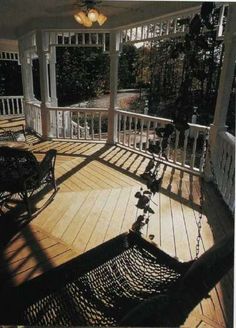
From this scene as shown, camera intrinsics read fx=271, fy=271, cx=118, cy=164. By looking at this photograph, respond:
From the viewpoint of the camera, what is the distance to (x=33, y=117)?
7574 mm

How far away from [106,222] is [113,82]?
4001 mm

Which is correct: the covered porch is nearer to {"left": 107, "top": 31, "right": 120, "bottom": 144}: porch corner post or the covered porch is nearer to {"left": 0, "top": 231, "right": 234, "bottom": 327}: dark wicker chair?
{"left": 107, "top": 31, "right": 120, "bottom": 144}: porch corner post

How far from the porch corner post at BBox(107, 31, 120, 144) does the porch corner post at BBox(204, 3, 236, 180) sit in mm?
2746

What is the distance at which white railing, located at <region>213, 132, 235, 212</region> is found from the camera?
345 cm

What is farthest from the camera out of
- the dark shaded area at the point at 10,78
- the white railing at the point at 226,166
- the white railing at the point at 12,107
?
the dark shaded area at the point at 10,78

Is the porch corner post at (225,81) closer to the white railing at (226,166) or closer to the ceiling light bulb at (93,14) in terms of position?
the white railing at (226,166)

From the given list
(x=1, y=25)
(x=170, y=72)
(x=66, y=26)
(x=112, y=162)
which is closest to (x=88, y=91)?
(x=170, y=72)

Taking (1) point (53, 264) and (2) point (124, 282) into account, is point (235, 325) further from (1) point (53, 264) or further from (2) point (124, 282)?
(1) point (53, 264)

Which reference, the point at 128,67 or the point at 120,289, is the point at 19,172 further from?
the point at 128,67

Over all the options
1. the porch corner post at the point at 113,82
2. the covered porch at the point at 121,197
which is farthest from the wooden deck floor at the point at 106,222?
the porch corner post at the point at 113,82

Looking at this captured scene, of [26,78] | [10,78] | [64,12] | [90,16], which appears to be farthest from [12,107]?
[90,16]

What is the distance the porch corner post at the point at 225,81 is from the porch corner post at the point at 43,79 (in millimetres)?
4159

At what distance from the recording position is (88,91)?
53.2 ft

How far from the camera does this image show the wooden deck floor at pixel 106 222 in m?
2.32
